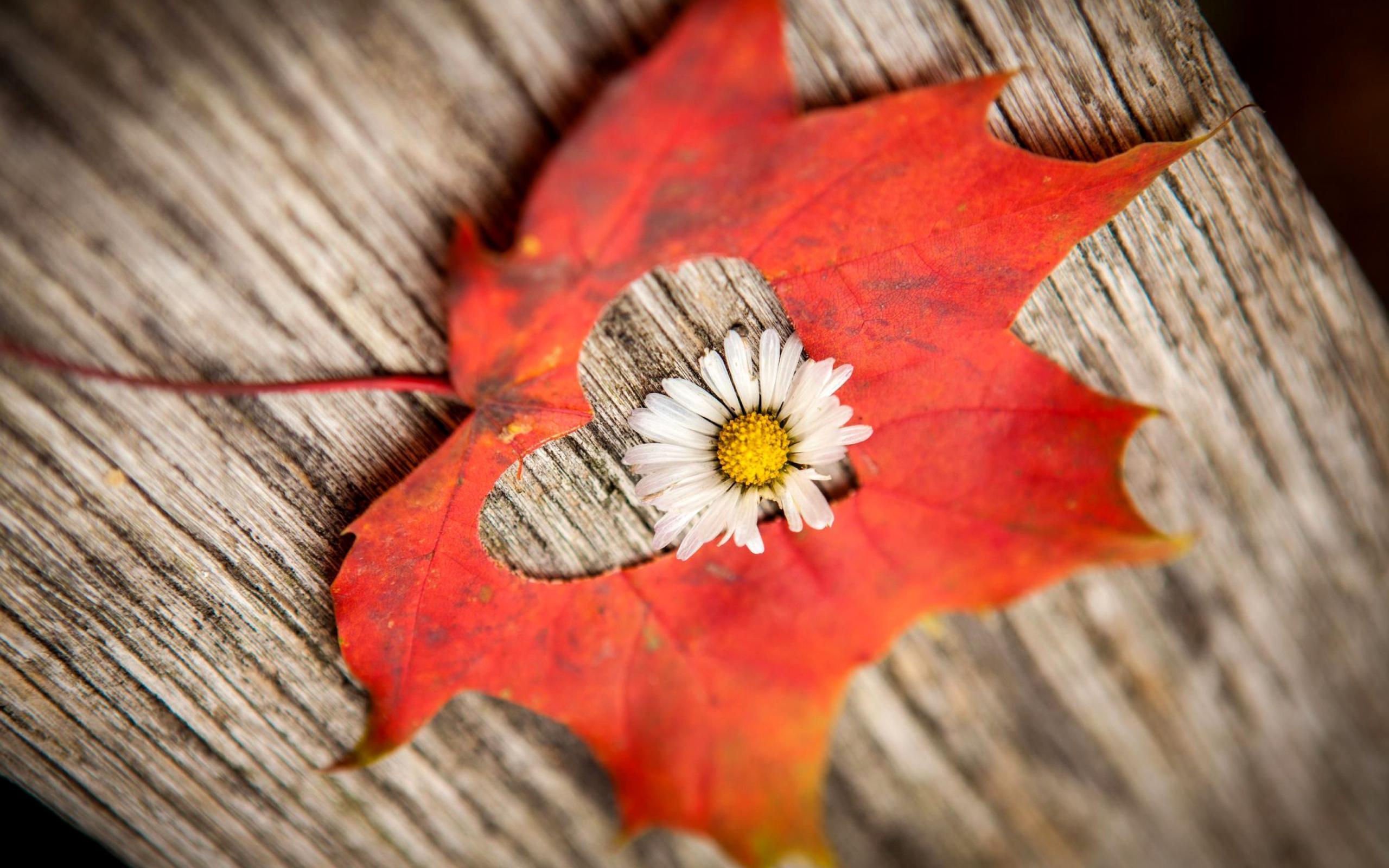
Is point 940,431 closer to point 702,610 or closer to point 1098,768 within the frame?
point 702,610

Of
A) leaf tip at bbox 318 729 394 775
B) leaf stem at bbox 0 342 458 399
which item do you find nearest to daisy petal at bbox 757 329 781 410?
leaf stem at bbox 0 342 458 399

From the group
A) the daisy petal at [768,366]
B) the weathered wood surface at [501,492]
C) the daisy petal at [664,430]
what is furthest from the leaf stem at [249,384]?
the daisy petal at [768,366]

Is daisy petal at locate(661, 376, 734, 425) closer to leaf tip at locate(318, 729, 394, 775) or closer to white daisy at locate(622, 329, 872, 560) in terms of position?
white daisy at locate(622, 329, 872, 560)

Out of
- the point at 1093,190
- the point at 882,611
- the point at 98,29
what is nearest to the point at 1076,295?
the point at 1093,190

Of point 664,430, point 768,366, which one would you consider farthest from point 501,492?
point 768,366

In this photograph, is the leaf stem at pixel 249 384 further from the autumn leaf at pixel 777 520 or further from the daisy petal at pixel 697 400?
the daisy petal at pixel 697 400

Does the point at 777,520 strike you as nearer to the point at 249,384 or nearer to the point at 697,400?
the point at 697,400
